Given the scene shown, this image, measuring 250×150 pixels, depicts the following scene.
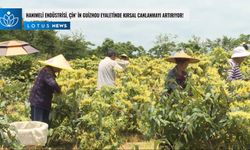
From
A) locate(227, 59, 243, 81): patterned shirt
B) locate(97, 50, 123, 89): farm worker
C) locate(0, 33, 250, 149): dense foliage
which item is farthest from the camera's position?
locate(97, 50, 123, 89): farm worker

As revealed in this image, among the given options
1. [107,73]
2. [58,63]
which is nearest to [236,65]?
[107,73]

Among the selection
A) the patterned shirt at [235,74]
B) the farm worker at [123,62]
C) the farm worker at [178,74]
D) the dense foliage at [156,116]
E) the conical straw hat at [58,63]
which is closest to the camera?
the dense foliage at [156,116]

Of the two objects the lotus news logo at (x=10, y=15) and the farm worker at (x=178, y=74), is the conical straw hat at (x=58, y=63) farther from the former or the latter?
the lotus news logo at (x=10, y=15)

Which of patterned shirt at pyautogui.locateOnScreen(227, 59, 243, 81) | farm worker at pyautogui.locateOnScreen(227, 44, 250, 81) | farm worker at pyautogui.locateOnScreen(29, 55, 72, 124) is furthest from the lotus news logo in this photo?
patterned shirt at pyautogui.locateOnScreen(227, 59, 243, 81)

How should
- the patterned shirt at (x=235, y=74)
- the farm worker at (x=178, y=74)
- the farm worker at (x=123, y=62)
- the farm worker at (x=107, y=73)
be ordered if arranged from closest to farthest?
the farm worker at (x=178, y=74) → the patterned shirt at (x=235, y=74) → the farm worker at (x=107, y=73) → the farm worker at (x=123, y=62)

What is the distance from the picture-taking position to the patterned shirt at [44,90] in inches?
252

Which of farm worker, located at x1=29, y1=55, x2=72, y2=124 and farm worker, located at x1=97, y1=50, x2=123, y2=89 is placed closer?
farm worker, located at x1=29, y1=55, x2=72, y2=124

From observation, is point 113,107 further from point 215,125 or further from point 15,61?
point 15,61

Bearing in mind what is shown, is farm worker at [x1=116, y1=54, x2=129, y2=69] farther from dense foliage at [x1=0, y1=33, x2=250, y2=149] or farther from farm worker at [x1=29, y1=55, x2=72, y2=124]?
farm worker at [x1=29, y1=55, x2=72, y2=124]

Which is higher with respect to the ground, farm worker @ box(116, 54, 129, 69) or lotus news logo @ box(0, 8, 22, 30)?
lotus news logo @ box(0, 8, 22, 30)

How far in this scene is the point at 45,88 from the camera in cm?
648

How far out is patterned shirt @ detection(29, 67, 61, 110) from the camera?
21.0 feet

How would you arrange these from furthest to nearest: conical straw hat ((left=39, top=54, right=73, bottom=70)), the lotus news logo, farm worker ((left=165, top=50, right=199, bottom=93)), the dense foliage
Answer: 1. the lotus news logo
2. conical straw hat ((left=39, top=54, right=73, bottom=70))
3. farm worker ((left=165, top=50, right=199, bottom=93))
4. the dense foliage

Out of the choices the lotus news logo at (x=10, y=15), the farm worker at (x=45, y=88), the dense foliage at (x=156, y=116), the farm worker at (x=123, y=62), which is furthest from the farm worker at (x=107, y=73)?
the lotus news logo at (x=10, y=15)
